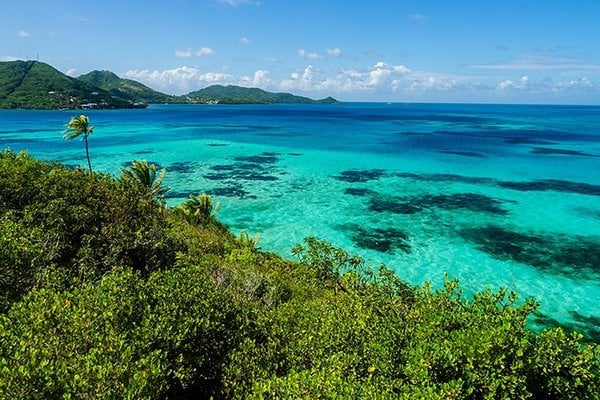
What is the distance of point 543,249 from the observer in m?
27.8

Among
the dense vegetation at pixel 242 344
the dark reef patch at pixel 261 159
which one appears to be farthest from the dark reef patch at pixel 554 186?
the dense vegetation at pixel 242 344

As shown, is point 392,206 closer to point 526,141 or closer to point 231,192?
point 231,192

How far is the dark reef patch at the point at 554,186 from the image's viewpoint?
43.4 m

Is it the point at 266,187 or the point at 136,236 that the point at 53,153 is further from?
the point at 136,236

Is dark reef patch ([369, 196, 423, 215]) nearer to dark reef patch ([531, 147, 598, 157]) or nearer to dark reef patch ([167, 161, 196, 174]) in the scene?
dark reef patch ([167, 161, 196, 174])

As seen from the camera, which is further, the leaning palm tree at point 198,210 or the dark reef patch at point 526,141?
the dark reef patch at point 526,141

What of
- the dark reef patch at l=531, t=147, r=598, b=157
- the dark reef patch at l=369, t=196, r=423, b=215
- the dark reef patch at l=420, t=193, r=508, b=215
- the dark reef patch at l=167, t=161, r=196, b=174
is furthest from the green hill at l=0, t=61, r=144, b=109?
the dark reef patch at l=531, t=147, r=598, b=157

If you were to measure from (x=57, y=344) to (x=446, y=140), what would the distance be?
89253 millimetres

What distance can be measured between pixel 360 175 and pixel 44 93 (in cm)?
17523

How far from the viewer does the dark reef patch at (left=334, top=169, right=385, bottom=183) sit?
48.5 meters

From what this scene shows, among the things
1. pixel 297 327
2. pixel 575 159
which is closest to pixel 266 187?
pixel 297 327

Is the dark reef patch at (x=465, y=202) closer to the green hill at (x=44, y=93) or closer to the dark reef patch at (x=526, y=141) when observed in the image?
the dark reef patch at (x=526, y=141)

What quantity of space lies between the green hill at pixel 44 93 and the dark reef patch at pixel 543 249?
17320 centimetres

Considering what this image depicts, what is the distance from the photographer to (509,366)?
22.8 feet
